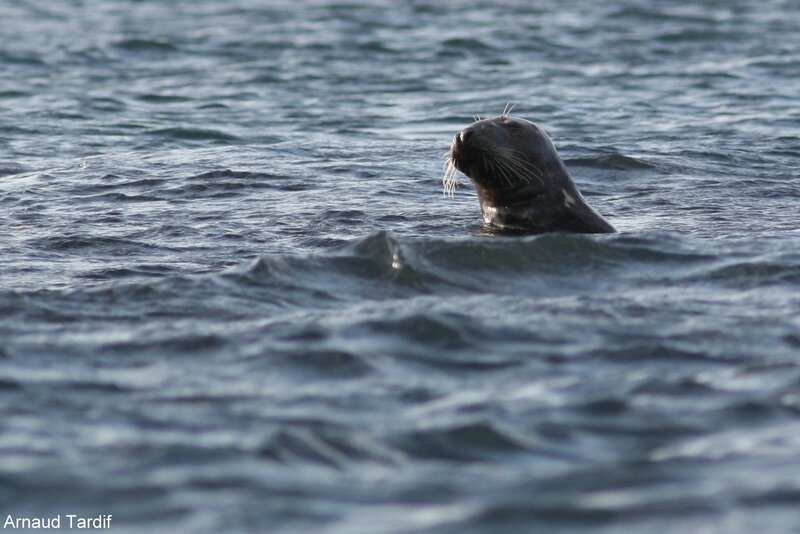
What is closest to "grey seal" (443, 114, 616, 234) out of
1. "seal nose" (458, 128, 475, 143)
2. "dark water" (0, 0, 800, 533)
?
"seal nose" (458, 128, 475, 143)

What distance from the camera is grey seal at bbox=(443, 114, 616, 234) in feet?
31.2

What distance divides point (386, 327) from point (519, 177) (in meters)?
3.39

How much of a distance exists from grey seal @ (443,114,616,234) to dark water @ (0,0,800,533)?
431 millimetres

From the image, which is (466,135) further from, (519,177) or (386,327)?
(386,327)

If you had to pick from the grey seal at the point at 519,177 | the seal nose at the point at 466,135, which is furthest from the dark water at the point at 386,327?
the seal nose at the point at 466,135

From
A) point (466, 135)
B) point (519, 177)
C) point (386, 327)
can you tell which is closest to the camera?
point (386, 327)

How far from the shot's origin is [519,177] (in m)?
9.80

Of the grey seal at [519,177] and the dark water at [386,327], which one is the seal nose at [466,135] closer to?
the grey seal at [519,177]

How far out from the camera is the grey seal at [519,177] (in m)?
9.50

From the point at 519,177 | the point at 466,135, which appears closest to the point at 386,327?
the point at 466,135

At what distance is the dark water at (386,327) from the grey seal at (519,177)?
1.41ft

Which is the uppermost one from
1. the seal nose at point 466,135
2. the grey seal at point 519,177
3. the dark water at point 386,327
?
the seal nose at point 466,135

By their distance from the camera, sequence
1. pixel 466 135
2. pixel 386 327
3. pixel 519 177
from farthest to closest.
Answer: pixel 519 177 < pixel 466 135 < pixel 386 327

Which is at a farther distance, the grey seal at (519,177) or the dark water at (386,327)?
the grey seal at (519,177)
